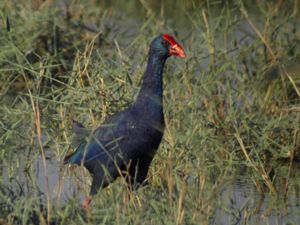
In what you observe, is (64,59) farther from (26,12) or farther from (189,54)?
(189,54)

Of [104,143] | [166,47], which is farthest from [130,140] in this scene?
[166,47]

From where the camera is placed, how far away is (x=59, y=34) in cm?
927

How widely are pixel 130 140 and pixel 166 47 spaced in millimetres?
614

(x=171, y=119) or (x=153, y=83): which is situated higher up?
(x=153, y=83)

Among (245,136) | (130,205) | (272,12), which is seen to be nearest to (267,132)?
(245,136)

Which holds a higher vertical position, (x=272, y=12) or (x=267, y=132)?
(x=272, y=12)

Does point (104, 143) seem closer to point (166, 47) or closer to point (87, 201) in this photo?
point (87, 201)

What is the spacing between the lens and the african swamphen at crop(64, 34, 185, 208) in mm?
6555

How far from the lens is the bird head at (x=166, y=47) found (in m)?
6.86

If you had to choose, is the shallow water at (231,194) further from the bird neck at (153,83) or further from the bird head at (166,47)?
the bird head at (166,47)

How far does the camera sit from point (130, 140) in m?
6.57

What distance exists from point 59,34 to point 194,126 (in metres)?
2.42

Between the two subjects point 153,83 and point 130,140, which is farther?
point 153,83

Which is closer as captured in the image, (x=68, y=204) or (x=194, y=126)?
(x=68, y=204)
